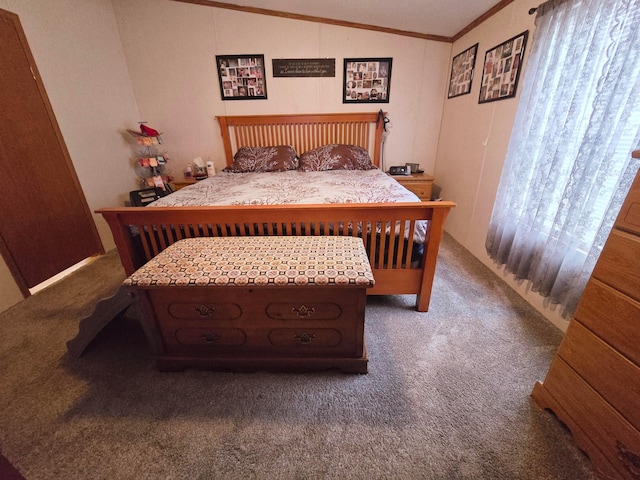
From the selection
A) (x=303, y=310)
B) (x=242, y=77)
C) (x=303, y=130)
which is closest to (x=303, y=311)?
(x=303, y=310)

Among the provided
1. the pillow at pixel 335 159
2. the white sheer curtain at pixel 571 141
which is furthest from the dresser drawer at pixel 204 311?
the pillow at pixel 335 159

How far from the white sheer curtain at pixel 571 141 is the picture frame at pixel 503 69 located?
19 cm

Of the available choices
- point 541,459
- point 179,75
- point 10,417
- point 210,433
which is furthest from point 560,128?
point 179,75

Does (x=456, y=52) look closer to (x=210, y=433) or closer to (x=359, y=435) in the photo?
(x=359, y=435)

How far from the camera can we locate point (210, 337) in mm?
1226

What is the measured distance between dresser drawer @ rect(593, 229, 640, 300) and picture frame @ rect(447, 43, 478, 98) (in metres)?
2.34

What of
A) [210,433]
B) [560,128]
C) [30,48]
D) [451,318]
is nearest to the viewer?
[210,433]

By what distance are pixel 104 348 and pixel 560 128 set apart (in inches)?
115

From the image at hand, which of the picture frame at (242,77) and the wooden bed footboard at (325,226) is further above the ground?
the picture frame at (242,77)

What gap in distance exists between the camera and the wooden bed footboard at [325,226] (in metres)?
1.42

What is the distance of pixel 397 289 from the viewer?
165cm

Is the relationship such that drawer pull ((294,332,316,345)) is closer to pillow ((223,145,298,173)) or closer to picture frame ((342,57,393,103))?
pillow ((223,145,298,173))

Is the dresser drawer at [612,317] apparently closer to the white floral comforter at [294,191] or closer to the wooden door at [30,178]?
the white floral comforter at [294,191]

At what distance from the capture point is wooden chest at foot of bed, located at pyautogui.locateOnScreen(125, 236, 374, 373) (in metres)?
1.07
